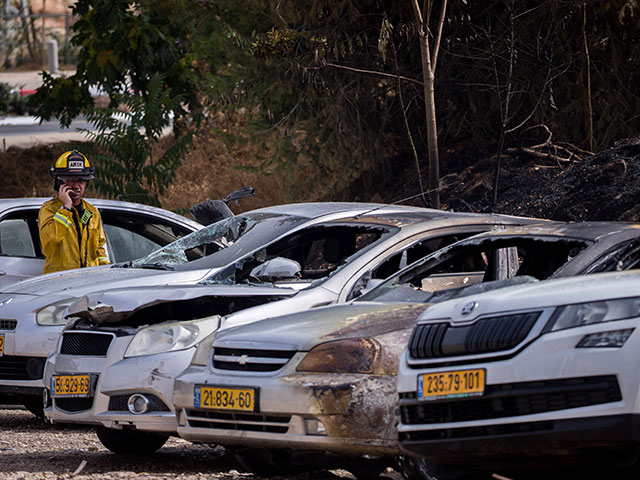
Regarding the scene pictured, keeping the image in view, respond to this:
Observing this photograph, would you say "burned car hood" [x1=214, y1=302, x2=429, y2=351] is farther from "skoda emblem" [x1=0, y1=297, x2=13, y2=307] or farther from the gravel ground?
"skoda emblem" [x1=0, y1=297, x2=13, y2=307]

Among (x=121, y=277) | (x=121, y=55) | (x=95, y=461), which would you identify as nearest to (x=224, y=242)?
(x=121, y=277)

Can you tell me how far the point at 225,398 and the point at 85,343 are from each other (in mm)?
1793

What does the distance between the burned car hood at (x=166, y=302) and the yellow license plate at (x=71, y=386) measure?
0.40 meters

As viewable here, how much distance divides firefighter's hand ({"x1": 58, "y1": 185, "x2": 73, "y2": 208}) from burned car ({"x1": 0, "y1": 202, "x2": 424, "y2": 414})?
1.10 meters

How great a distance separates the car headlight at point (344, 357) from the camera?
5.52m

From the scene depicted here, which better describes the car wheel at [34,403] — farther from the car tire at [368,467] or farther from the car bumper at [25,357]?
the car tire at [368,467]

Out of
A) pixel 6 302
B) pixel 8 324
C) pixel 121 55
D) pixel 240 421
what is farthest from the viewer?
pixel 121 55

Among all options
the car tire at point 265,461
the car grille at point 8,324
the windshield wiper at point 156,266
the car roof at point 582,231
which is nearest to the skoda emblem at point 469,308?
the car roof at point 582,231

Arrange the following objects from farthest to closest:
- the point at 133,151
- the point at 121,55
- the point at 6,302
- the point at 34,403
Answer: the point at 121,55
the point at 133,151
the point at 34,403
the point at 6,302

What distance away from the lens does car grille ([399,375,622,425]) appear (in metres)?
4.46

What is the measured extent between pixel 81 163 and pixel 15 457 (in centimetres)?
353

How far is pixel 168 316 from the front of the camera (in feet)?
24.7

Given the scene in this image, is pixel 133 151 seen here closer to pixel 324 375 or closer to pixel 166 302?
pixel 166 302

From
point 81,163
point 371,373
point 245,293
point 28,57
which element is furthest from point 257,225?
point 28,57
